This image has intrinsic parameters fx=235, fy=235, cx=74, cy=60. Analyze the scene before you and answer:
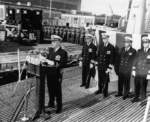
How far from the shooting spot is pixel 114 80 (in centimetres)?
807

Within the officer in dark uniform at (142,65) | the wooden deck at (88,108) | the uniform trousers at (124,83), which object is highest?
the officer in dark uniform at (142,65)

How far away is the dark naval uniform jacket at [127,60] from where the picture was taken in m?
5.95

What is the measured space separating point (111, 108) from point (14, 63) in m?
5.17

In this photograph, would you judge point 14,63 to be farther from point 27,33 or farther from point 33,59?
point 27,33

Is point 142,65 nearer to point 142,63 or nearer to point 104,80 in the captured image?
point 142,63

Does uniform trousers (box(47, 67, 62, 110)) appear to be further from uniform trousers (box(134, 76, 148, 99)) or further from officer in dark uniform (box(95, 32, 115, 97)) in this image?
uniform trousers (box(134, 76, 148, 99))

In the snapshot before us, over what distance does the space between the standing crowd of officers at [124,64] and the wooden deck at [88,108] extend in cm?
30

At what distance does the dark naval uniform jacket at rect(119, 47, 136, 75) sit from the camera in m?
5.95

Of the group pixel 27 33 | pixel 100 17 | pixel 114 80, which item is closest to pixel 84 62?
pixel 114 80

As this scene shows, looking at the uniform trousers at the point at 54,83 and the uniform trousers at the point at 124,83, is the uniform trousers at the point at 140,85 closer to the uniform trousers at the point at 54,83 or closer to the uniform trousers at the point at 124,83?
the uniform trousers at the point at 124,83

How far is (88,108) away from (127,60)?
1.59 meters

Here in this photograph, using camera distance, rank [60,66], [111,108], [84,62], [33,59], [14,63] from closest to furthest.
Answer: [33,59] → [60,66] → [111,108] → [84,62] → [14,63]

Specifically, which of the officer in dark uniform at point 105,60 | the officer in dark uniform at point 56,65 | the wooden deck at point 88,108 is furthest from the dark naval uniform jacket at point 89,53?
the officer in dark uniform at point 56,65

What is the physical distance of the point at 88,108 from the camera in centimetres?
557
